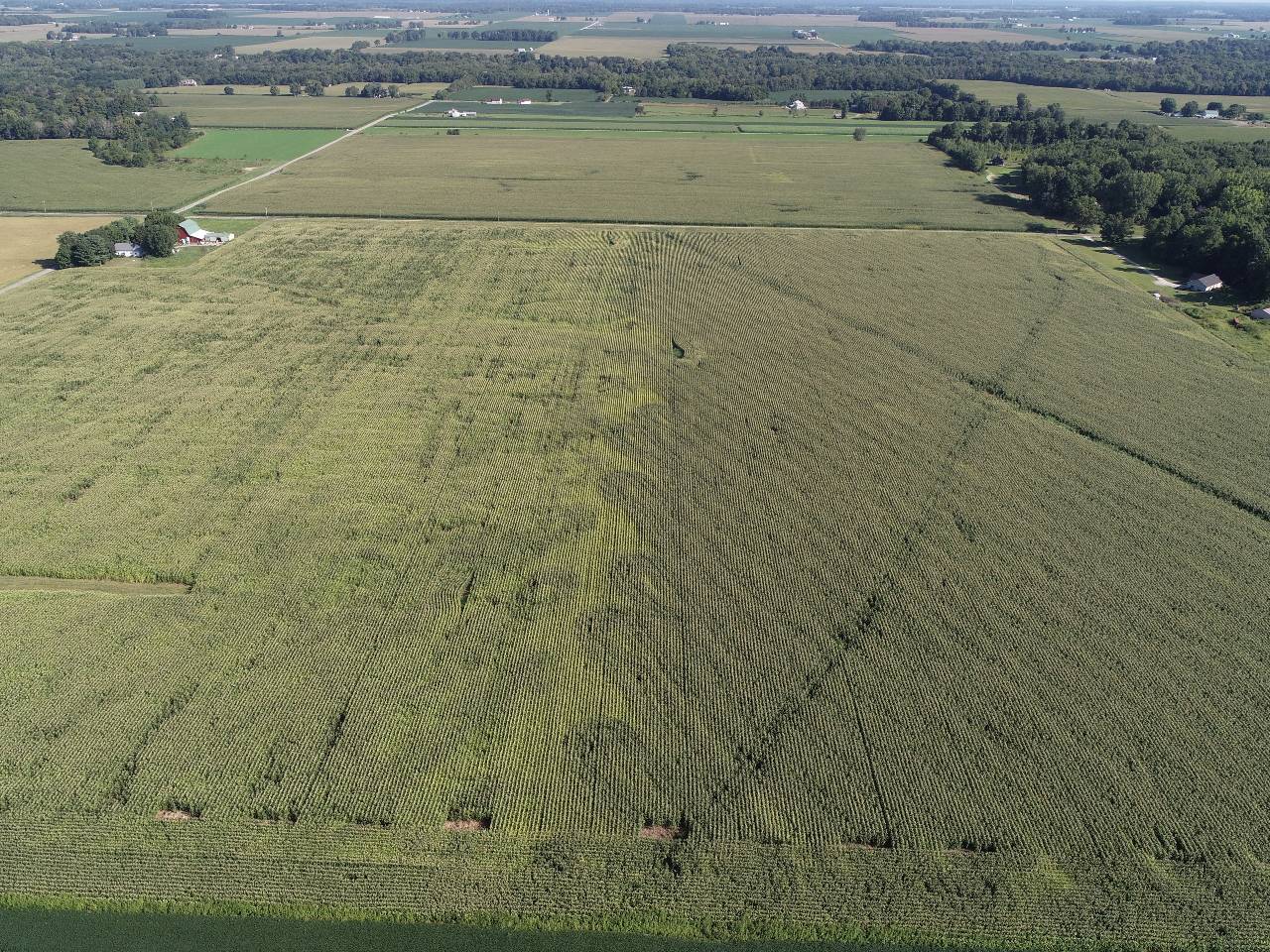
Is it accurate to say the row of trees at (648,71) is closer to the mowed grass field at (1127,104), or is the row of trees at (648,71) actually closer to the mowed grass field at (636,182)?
the mowed grass field at (1127,104)

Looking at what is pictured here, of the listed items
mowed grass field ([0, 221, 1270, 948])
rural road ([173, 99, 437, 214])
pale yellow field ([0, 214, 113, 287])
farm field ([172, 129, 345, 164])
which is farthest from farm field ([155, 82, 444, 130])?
mowed grass field ([0, 221, 1270, 948])

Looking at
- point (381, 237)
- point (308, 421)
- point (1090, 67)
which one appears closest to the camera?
point (308, 421)

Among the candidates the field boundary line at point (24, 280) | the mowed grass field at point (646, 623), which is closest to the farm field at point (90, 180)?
the field boundary line at point (24, 280)

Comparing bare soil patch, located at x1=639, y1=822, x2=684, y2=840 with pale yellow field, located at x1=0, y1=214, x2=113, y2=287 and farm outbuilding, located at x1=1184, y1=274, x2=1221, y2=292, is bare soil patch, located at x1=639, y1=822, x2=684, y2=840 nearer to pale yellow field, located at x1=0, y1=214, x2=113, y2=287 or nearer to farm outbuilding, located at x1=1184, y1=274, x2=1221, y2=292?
farm outbuilding, located at x1=1184, y1=274, x2=1221, y2=292

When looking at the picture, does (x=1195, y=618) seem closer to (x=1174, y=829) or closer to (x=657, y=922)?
(x=1174, y=829)

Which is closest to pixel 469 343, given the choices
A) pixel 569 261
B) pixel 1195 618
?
pixel 569 261

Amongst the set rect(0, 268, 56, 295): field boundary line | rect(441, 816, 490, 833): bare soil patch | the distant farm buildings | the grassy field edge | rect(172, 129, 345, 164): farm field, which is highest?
rect(172, 129, 345, 164): farm field

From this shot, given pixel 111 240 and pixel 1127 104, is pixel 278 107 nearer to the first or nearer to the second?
pixel 111 240
